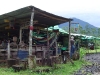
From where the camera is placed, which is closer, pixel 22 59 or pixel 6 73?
pixel 6 73

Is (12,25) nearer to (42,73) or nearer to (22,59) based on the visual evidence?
(22,59)

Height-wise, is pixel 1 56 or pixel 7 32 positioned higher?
pixel 7 32

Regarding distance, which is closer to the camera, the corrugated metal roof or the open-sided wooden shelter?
the open-sided wooden shelter

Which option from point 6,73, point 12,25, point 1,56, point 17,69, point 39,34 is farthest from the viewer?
point 39,34

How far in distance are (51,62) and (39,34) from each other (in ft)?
17.3

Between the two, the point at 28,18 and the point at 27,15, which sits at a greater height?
the point at 27,15

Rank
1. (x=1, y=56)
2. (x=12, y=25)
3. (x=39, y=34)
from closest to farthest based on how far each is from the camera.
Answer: (x=1, y=56)
(x=12, y=25)
(x=39, y=34)

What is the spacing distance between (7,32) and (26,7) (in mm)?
7153

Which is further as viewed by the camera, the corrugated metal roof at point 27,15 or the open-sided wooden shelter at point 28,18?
the corrugated metal roof at point 27,15

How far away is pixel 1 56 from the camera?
12617mm

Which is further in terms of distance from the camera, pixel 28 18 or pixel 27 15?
pixel 28 18

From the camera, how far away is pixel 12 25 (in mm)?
14078

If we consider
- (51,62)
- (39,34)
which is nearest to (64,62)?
(51,62)

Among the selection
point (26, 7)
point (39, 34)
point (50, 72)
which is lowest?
point (50, 72)
